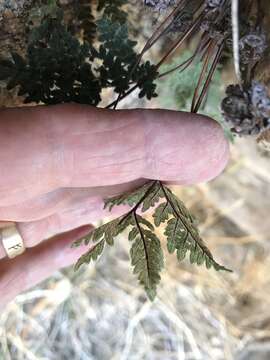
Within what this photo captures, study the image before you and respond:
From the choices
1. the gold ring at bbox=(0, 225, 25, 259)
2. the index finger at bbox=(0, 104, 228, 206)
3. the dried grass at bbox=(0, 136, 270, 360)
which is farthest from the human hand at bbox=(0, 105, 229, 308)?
the dried grass at bbox=(0, 136, 270, 360)

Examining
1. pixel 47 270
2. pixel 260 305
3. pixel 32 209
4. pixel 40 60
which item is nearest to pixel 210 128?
pixel 40 60

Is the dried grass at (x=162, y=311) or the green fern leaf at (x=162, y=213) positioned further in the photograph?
the dried grass at (x=162, y=311)

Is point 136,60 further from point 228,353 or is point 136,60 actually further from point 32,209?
point 228,353

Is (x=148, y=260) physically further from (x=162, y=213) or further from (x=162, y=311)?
(x=162, y=311)

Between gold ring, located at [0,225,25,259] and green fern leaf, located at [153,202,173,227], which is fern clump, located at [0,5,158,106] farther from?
gold ring, located at [0,225,25,259]

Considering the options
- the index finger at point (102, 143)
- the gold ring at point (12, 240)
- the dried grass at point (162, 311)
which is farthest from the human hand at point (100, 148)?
the dried grass at point (162, 311)

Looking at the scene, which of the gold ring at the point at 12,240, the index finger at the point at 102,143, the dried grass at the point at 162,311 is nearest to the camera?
the index finger at the point at 102,143

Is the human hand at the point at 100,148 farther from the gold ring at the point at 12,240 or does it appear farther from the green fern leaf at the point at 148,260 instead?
the gold ring at the point at 12,240
